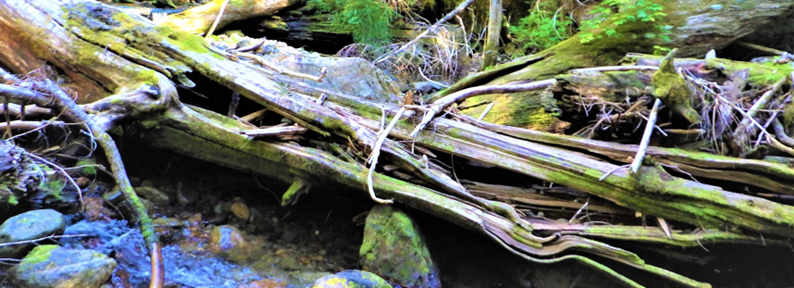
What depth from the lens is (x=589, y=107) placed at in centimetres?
349

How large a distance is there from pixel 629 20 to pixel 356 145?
10.6 feet

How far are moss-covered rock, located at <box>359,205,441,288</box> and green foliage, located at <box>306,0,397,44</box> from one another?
457cm

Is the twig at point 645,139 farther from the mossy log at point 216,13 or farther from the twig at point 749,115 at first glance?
the mossy log at point 216,13


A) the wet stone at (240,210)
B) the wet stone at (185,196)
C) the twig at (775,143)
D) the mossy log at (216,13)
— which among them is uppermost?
the mossy log at (216,13)

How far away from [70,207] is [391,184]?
2.14 metres

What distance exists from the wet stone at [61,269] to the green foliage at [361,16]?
5183 mm

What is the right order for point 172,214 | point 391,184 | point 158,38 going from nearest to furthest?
point 391,184, point 172,214, point 158,38

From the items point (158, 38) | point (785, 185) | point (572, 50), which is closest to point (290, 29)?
point (158, 38)

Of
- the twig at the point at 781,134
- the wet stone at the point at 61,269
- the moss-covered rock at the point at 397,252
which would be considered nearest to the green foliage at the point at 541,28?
the twig at the point at 781,134

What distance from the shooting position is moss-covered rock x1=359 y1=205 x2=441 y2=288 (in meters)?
2.90

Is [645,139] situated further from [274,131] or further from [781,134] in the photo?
[274,131]

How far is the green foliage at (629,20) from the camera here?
14.2 ft

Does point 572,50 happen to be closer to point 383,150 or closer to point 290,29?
point 383,150

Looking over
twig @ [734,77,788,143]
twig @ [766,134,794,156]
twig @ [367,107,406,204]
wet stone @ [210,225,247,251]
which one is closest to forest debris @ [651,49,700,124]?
twig @ [734,77,788,143]
